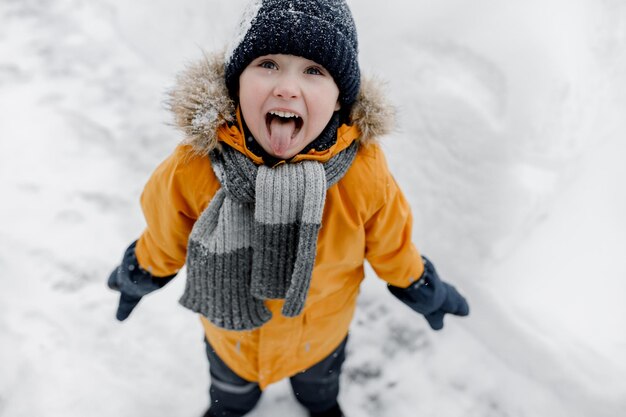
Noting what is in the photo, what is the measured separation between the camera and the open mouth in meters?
0.96

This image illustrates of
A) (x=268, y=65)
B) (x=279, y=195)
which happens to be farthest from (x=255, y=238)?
(x=268, y=65)

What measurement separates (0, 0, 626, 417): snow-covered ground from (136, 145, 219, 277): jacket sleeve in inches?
24.3

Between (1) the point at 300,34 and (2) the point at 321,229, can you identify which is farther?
(2) the point at 321,229

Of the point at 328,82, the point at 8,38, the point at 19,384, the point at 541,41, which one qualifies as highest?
the point at 541,41

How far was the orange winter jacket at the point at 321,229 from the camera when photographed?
1.04 meters

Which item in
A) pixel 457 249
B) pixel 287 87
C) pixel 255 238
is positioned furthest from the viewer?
pixel 457 249

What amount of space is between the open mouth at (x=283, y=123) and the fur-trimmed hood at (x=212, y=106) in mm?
93

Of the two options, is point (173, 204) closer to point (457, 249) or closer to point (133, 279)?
point (133, 279)

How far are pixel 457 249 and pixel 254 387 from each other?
921 mm

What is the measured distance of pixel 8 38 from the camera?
2.89 meters

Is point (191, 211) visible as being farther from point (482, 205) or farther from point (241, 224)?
point (482, 205)

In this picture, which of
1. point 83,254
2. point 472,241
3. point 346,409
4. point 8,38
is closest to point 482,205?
point 472,241

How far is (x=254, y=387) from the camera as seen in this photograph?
1511mm

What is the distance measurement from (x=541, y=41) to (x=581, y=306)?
1.02m
